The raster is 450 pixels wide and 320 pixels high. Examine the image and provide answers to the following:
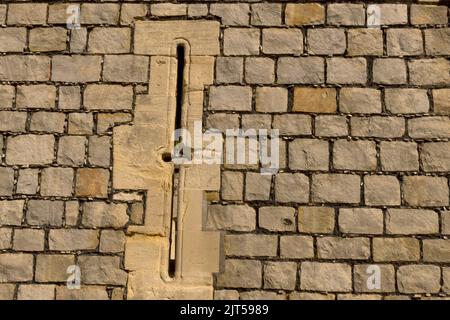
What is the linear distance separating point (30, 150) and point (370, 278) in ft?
7.86

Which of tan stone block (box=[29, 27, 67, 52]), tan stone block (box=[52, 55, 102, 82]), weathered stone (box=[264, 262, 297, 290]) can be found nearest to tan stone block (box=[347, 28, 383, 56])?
weathered stone (box=[264, 262, 297, 290])

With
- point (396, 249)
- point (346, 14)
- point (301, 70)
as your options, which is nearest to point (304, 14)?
point (346, 14)

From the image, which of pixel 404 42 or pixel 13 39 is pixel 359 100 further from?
pixel 13 39

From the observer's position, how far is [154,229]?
387 centimetres

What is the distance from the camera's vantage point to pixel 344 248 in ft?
12.5

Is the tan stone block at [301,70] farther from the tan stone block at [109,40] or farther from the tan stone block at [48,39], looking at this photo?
the tan stone block at [48,39]

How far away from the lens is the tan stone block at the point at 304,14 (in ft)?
13.5

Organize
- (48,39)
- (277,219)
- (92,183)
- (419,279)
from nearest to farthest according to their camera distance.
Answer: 1. (419,279)
2. (277,219)
3. (92,183)
4. (48,39)

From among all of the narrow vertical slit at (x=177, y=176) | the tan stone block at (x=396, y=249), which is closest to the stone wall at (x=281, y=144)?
the tan stone block at (x=396, y=249)

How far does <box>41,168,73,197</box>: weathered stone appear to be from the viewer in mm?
3967

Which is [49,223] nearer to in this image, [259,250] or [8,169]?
[8,169]

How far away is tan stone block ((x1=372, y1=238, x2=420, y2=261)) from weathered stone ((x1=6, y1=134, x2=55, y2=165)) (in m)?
2.23
